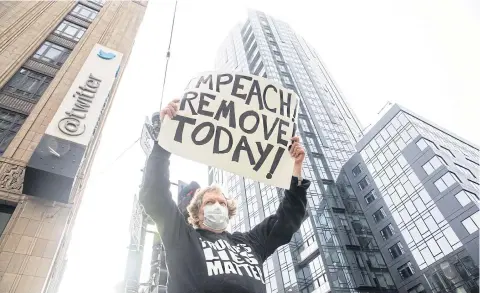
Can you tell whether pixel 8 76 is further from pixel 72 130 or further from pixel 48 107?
pixel 72 130

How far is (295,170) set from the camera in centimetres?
302

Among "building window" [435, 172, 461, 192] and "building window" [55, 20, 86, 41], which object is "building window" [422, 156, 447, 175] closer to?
"building window" [435, 172, 461, 192]

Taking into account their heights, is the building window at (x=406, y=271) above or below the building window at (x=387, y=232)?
below

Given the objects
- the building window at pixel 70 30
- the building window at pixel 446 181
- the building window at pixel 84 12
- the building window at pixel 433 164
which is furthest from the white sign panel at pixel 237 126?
the building window at pixel 433 164

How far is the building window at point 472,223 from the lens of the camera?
2636cm

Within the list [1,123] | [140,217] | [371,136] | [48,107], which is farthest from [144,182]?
[371,136]

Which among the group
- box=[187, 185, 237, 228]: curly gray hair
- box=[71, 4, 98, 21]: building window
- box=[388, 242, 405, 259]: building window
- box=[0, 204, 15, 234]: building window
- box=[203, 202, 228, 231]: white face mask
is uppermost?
box=[71, 4, 98, 21]: building window

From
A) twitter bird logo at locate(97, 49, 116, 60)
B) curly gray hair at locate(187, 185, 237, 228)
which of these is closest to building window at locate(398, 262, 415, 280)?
twitter bird logo at locate(97, 49, 116, 60)

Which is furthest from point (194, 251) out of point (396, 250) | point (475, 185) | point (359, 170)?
point (359, 170)

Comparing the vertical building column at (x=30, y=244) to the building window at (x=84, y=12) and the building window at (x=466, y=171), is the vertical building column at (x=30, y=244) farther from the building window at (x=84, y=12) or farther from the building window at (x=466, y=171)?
the building window at (x=466, y=171)

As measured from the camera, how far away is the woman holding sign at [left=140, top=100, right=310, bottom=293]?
2.08m

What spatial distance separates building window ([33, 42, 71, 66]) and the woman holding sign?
16243 mm

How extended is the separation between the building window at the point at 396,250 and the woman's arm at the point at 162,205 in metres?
38.1

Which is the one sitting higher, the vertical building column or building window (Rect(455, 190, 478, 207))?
building window (Rect(455, 190, 478, 207))
